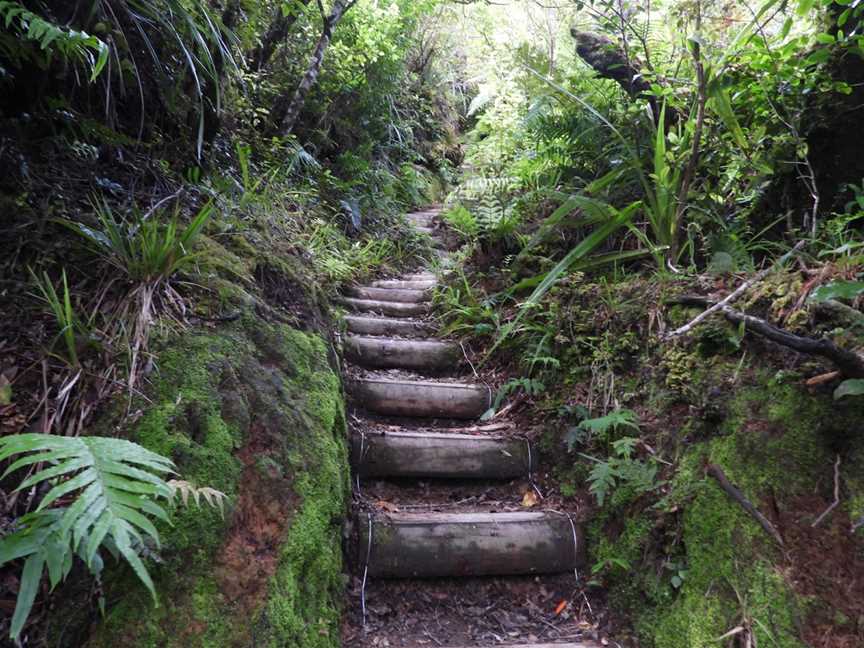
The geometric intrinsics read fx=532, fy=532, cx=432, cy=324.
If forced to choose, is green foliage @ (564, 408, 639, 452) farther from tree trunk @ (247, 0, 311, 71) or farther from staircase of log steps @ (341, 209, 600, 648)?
tree trunk @ (247, 0, 311, 71)

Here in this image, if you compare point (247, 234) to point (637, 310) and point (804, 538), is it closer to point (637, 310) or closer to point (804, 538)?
point (637, 310)

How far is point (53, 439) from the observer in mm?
1004

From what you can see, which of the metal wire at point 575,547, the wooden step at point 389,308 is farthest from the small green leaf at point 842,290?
the wooden step at point 389,308

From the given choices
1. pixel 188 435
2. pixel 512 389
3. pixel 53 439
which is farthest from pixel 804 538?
pixel 53 439

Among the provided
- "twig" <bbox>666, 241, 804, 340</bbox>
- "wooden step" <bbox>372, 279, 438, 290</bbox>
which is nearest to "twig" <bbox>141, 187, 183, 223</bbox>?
"twig" <bbox>666, 241, 804, 340</bbox>

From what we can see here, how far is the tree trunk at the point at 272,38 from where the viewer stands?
4.46m

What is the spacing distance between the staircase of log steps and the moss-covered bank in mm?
215

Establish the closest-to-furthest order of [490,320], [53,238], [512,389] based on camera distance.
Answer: [53,238] → [512,389] → [490,320]

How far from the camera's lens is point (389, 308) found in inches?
155

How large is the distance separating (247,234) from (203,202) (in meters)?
0.24

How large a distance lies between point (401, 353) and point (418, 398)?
1.62 feet

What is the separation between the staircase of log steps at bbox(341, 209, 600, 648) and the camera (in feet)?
5.98

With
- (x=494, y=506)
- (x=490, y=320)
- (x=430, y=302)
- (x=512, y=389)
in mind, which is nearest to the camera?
(x=494, y=506)

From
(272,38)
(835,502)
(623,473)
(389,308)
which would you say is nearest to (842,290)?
(835,502)
